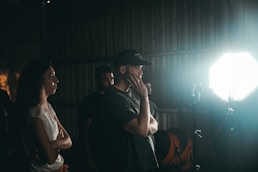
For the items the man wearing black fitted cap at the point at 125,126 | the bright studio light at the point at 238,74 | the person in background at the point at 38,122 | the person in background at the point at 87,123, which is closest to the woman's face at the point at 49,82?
the person in background at the point at 38,122

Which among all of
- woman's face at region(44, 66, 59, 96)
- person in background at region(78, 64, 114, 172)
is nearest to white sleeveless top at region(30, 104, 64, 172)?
woman's face at region(44, 66, 59, 96)

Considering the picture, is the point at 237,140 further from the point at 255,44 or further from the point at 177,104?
the point at 177,104

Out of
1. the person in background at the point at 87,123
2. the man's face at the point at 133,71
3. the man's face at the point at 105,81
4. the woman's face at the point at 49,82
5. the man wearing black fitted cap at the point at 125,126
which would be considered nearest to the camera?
the man wearing black fitted cap at the point at 125,126

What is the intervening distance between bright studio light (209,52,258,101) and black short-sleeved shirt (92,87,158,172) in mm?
4312

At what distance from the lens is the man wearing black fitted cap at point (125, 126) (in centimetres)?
278

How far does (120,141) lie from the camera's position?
282 cm

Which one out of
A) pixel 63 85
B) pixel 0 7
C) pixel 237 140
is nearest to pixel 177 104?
pixel 237 140

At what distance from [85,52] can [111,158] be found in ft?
36.1

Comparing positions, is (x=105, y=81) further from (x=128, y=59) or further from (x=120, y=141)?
(x=120, y=141)

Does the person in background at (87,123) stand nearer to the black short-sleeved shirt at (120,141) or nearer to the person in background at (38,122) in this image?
the person in background at (38,122)

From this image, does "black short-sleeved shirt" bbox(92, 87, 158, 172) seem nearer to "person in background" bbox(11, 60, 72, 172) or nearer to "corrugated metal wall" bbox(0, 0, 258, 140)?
"person in background" bbox(11, 60, 72, 172)

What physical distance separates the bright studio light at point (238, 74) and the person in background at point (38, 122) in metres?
4.42

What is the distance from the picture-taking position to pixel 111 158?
2.85m

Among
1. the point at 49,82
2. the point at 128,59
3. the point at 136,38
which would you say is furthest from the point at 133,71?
the point at 136,38
